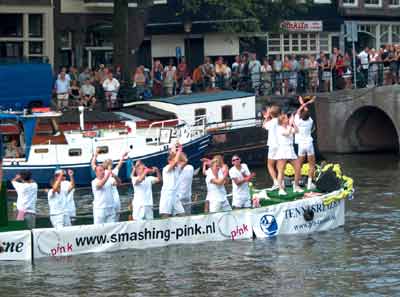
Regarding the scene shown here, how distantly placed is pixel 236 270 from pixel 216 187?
3.16 metres

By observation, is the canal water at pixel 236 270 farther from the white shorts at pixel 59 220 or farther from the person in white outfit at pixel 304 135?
the person in white outfit at pixel 304 135

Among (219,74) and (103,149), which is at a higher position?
(219,74)

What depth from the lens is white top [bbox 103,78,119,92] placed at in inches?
1807

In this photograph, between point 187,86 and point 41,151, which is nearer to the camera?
point 41,151

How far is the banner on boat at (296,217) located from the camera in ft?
96.9

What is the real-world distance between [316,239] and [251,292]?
573 centimetres

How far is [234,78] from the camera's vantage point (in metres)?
49.9

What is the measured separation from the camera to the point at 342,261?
27.6 meters

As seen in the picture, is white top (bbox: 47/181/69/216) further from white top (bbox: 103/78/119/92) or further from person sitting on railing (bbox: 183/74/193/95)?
person sitting on railing (bbox: 183/74/193/95)

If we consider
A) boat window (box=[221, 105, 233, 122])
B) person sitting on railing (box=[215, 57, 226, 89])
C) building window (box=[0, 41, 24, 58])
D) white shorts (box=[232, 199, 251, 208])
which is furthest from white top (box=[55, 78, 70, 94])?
white shorts (box=[232, 199, 251, 208])

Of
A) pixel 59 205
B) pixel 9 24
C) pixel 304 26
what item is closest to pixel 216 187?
pixel 59 205

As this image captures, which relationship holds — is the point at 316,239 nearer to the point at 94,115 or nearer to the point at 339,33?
the point at 94,115

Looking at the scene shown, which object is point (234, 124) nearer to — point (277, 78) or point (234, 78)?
point (234, 78)

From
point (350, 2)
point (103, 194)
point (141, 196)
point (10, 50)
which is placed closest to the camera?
point (103, 194)
